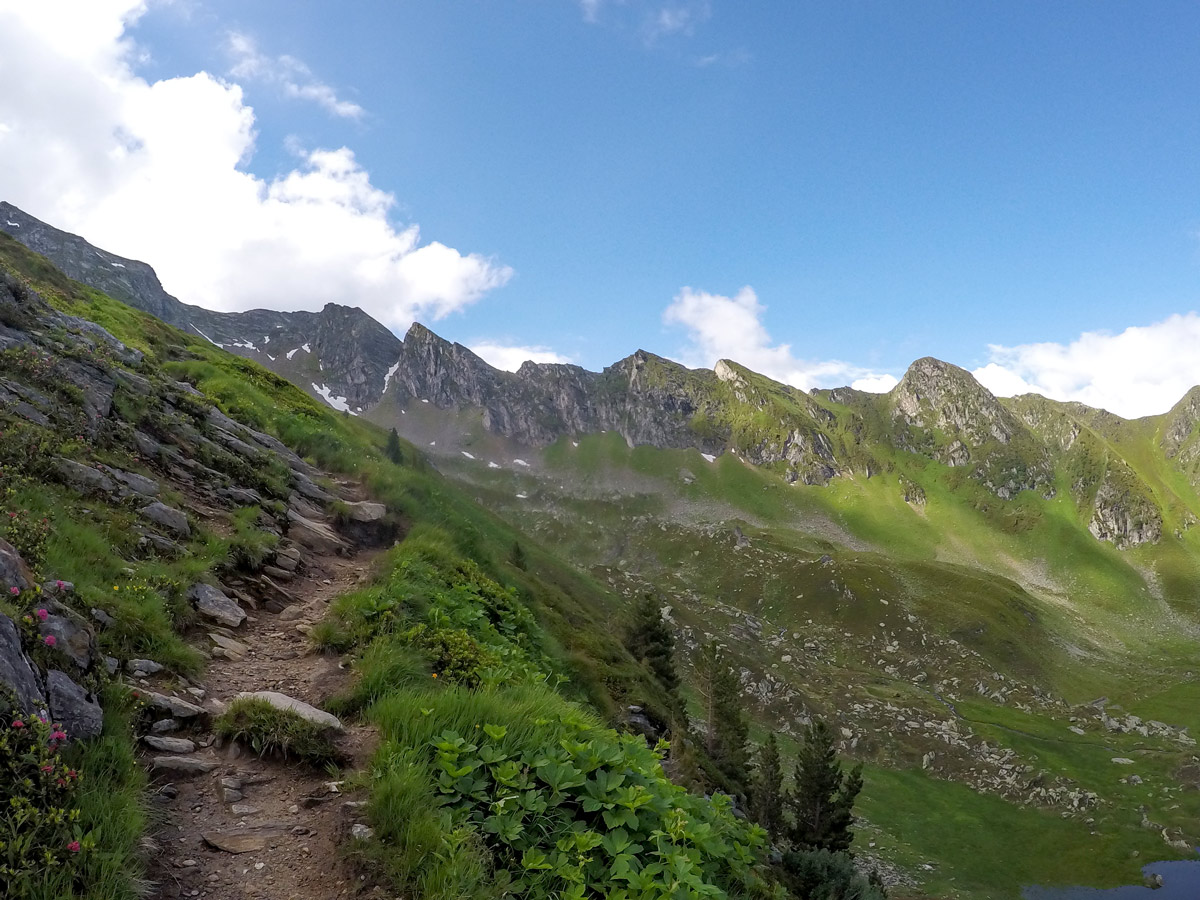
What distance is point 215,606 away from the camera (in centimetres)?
1009

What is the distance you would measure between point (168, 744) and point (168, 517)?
23.2 feet

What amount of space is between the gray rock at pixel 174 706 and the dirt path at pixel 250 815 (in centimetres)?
19

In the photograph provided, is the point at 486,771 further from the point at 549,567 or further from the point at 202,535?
the point at 549,567

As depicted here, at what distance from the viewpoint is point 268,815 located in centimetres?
566

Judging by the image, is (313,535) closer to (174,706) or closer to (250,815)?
(174,706)

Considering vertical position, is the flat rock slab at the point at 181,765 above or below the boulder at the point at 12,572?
below

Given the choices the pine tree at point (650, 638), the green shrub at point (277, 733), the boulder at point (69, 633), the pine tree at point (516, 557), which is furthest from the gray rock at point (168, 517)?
the pine tree at point (650, 638)

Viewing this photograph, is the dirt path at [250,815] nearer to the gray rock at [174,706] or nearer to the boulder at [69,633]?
the gray rock at [174,706]

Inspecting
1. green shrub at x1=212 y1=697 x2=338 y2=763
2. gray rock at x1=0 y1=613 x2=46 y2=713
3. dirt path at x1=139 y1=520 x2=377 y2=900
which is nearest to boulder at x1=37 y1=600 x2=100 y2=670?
gray rock at x1=0 y1=613 x2=46 y2=713

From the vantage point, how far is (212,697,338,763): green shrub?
255 inches

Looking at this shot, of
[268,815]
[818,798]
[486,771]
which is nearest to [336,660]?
[268,815]

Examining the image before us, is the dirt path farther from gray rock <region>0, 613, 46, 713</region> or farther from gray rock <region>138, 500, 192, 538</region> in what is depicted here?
gray rock <region>138, 500, 192, 538</region>

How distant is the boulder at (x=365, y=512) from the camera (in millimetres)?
18188

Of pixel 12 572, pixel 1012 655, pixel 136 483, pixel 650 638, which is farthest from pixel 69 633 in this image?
pixel 1012 655
